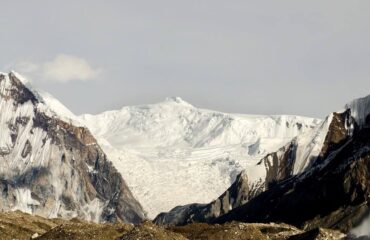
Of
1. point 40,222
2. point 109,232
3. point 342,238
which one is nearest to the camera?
point 109,232

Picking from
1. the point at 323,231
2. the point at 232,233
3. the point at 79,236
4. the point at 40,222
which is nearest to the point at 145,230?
the point at 79,236

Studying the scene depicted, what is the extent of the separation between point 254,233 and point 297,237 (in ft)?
29.0

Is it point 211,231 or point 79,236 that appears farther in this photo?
point 211,231

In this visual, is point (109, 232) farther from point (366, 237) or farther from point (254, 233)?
point (366, 237)

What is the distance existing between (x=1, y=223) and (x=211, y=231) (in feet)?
90.7

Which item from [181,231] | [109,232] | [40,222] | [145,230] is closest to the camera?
[145,230]

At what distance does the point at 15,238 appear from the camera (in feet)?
355

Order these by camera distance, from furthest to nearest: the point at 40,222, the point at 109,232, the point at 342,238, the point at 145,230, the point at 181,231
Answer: the point at 40,222
the point at 181,231
the point at 342,238
the point at 109,232
the point at 145,230

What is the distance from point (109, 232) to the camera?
108m

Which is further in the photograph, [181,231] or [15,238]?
[181,231]

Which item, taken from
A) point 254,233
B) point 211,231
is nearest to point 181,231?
point 211,231

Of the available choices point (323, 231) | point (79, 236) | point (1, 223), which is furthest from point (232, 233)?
point (1, 223)

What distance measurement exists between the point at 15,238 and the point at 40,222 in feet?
119

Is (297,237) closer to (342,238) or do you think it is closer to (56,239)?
(342,238)
